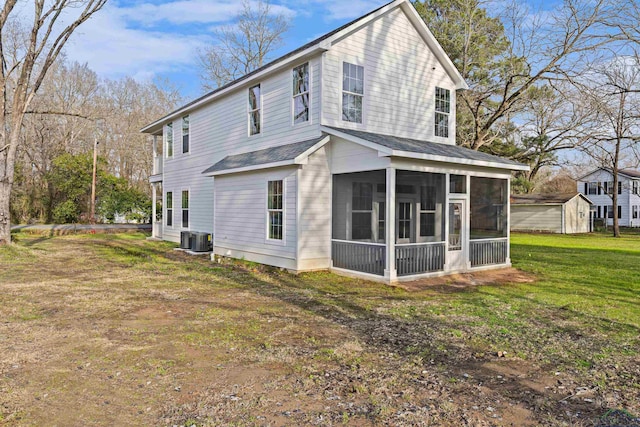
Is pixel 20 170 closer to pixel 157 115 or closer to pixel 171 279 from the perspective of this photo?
pixel 157 115

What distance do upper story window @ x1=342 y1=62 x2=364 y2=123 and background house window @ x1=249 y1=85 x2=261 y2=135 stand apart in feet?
11.2

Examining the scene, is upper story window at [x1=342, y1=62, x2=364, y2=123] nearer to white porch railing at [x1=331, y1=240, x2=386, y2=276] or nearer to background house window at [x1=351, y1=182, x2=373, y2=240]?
background house window at [x1=351, y1=182, x2=373, y2=240]

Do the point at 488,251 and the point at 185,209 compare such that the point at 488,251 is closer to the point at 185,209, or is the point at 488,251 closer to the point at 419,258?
the point at 419,258

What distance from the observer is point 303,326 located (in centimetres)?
641

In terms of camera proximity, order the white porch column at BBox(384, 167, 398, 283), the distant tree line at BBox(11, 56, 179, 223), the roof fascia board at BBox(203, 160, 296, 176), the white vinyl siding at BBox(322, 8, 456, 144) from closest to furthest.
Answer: the white porch column at BBox(384, 167, 398, 283) → the roof fascia board at BBox(203, 160, 296, 176) → the white vinyl siding at BBox(322, 8, 456, 144) → the distant tree line at BBox(11, 56, 179, 223)

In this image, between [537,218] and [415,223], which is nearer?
[415,223]

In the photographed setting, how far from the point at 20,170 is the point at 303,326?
33645mm

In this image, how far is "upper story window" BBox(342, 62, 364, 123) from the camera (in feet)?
39.3

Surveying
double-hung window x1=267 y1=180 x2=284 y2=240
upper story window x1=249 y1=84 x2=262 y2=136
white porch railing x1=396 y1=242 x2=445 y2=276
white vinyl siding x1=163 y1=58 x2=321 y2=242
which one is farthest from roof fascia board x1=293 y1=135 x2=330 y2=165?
upper story window x1=249 y1=84 x2=262 y2=136

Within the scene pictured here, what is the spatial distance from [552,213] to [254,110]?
1044 inches

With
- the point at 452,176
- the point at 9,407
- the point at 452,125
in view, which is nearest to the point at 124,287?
the point at 9,407

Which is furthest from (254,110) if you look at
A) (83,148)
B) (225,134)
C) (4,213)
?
(83,148)

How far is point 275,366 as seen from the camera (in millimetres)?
4742

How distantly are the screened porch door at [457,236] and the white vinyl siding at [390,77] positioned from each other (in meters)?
2.92
